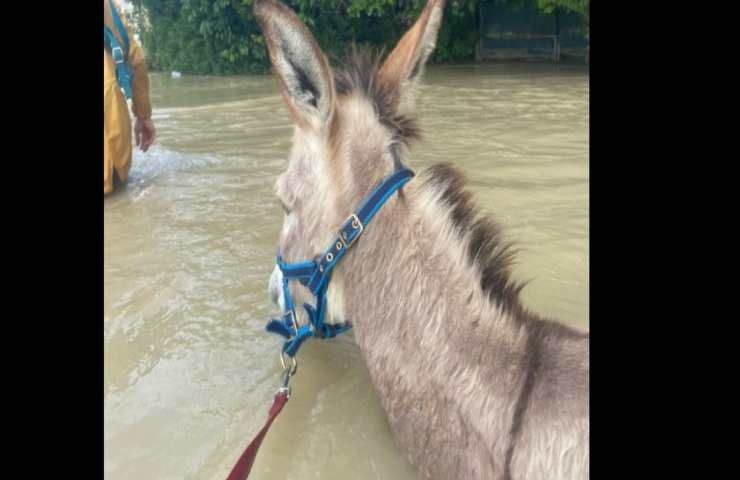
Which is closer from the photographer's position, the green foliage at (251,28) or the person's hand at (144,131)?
the person's hand at (144,131)

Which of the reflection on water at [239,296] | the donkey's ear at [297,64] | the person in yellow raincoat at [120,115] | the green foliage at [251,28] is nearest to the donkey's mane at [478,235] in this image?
the reflection on water at [239,296]

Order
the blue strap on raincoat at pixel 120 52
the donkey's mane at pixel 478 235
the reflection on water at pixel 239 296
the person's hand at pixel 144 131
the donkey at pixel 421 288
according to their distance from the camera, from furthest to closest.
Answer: the person's hand at pixel 144 131, the blue strap on raincoat at pixel 120 52, the reflection on water at pixel 239 296, the donkey's mane at pixel 478 235, the donkey at pixel 421 288

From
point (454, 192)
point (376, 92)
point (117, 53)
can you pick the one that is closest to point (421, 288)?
point (454, 192)

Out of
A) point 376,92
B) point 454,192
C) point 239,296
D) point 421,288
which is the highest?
point 376,92

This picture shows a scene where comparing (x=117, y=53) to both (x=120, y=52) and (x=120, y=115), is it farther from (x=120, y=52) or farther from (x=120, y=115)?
(x=120, y=115)

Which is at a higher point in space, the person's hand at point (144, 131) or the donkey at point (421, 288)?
the person's hand at point (144, 131)

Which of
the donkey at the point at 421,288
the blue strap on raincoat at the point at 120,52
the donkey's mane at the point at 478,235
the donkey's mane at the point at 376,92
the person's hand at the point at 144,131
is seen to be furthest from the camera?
the person's hand at the point at 144,131

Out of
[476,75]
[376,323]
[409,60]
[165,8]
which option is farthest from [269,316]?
[165,8]

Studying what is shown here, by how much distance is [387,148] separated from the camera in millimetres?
2039

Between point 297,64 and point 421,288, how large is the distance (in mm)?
814

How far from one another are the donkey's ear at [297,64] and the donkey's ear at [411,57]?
315mm

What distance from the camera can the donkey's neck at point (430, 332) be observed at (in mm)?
1710

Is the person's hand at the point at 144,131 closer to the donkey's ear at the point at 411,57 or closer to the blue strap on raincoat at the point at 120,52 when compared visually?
the blue strap on raincoat at the point at 120,52

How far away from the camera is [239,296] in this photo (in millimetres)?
3527
